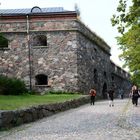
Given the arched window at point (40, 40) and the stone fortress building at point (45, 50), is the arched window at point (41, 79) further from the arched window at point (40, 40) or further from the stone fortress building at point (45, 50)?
the arched window at point (40, 40)

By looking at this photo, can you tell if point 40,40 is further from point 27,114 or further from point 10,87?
point 27,114

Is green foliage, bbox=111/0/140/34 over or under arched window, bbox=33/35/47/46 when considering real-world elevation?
under

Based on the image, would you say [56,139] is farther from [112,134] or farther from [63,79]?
[63,79]

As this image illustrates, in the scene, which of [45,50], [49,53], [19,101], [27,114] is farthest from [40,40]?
Result: [27,114]

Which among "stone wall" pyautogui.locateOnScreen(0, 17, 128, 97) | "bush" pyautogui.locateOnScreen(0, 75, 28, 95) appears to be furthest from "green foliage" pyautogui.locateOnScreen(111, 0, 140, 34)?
"stone wall" pyautogui.locateOnScreen(0, 17, 128, 97)

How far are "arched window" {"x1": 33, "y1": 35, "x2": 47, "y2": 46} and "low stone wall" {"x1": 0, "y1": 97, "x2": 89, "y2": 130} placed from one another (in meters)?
18.1

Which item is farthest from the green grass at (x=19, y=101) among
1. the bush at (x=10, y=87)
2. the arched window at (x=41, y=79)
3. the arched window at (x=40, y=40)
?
the arched window at (x=40, y=40)

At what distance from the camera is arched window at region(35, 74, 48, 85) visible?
46438 millimetres

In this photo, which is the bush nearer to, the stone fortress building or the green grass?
the green grass

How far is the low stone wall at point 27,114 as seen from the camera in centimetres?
1745

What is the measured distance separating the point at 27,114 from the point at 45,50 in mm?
26278

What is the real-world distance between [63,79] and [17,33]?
644 cm

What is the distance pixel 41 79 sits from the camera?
4700 cm

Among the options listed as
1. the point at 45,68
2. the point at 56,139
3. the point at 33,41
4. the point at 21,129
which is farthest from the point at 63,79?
the point at 56,139
